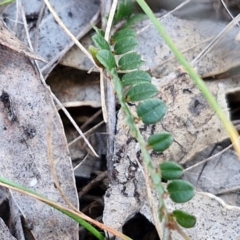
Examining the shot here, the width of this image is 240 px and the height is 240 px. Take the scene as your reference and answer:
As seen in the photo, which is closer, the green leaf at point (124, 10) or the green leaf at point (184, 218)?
the green leaf at point (184, 218)

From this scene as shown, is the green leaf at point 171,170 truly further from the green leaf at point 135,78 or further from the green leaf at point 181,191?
the green leaf at point 135,78

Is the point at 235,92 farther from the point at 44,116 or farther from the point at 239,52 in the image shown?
the point at 44,116

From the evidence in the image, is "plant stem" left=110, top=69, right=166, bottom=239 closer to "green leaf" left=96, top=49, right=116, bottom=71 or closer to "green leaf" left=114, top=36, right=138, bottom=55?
"green leaf" left=96, top=49, right=116, bottom=71

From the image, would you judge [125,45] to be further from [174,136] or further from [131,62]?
[174,136]

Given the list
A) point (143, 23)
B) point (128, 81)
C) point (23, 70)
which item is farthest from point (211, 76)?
point (23, 70)

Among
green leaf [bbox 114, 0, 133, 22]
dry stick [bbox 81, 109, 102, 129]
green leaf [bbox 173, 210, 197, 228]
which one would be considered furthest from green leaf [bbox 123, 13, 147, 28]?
green leaf [bbox 173, 210, 197, 228]

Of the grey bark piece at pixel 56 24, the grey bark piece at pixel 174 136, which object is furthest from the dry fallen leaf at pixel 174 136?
the grey bark piece at pixel 56 24
